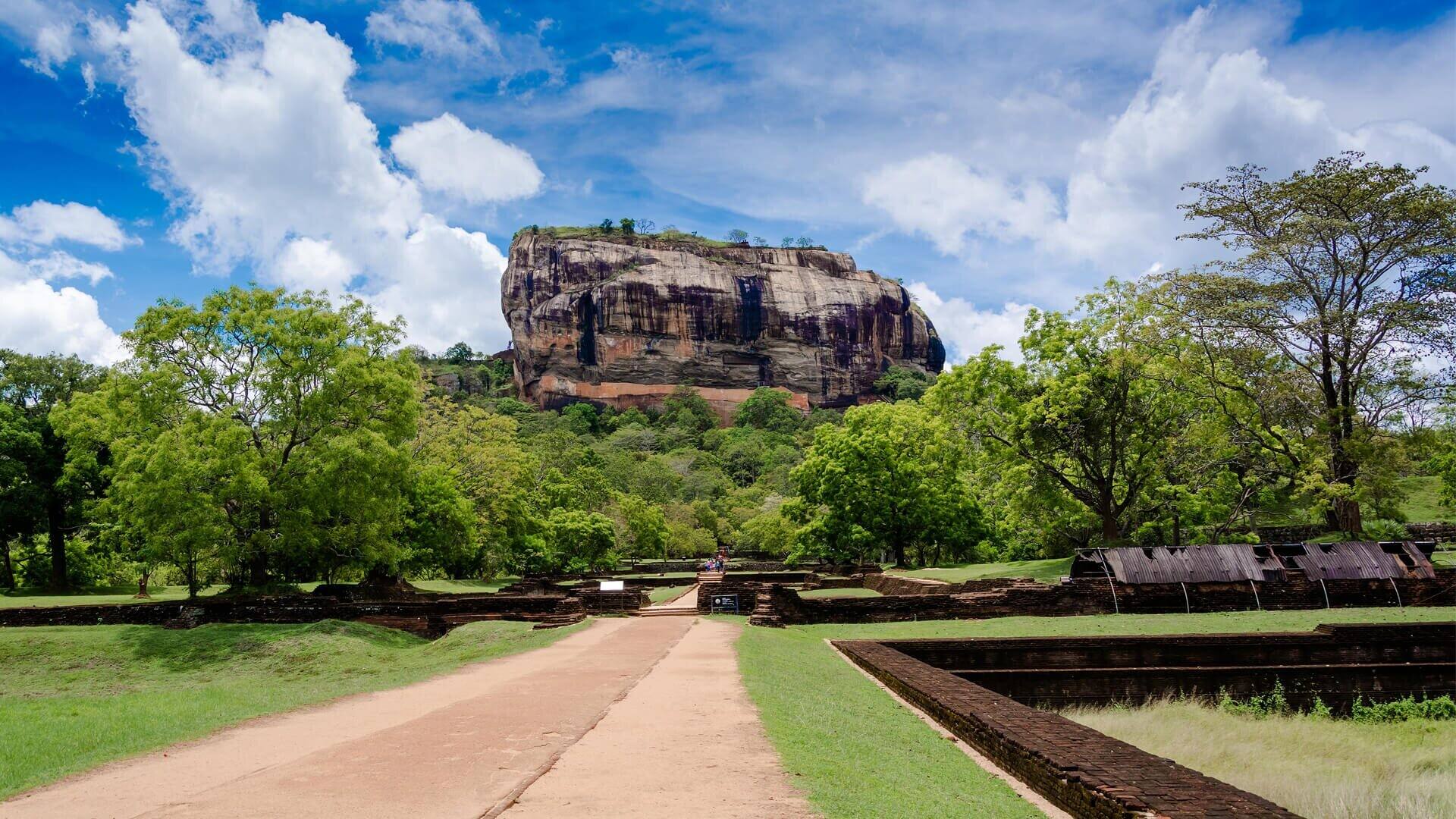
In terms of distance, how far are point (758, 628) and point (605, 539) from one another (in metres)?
23.0

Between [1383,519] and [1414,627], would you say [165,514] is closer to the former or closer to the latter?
[1414,627]

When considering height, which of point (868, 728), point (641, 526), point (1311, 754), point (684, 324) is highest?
point (684, 324)

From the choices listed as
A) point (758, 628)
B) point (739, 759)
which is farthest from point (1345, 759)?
point (758, 628)

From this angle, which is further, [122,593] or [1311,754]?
[122,593]

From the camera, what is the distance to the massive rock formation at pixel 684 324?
124 m

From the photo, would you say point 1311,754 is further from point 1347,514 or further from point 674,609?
point 1347,514

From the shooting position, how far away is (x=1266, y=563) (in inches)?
763

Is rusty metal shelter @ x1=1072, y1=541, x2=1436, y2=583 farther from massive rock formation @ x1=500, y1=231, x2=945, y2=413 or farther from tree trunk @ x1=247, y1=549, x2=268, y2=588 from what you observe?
massive rock formation @ x1=500, y1=231, x2=945, y2=413

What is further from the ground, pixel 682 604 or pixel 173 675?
pixel 682 604

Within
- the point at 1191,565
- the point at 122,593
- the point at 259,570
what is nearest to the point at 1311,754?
the point at 1191,565

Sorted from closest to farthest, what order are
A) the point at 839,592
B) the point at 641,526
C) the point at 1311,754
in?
the point at 1311,754 → the point at 839,592 → the point at 641,526

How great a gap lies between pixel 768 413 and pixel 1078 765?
11219 centimetres

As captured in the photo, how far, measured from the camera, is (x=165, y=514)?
20969 mm

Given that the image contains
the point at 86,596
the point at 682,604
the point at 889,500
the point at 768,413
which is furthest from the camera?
the point at 768,413
